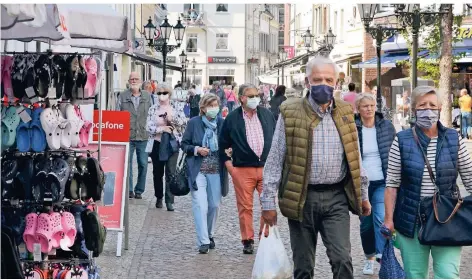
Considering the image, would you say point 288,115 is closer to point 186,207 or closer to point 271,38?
point 186,207

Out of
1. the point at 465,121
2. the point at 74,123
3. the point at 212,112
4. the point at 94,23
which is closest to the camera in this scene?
the point at 74,123

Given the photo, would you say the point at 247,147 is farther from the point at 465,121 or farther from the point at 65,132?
the point at 465,121

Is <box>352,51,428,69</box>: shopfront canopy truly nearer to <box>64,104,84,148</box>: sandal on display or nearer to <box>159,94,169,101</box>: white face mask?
<box>159,94,169,101</box>: white face mask

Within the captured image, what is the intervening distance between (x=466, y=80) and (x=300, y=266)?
33.5m

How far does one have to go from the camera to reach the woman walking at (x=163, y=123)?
15.5 meters

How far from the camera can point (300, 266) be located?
280 inches

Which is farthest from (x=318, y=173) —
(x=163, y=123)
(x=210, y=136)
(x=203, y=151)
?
(x=163, y=123)

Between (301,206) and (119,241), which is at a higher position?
(301,206)

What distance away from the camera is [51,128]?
8.11 metres

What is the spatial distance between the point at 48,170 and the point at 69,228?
0.45 metres

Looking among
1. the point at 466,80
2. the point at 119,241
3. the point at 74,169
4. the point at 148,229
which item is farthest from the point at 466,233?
the point at 466,80

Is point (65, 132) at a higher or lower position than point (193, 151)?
higher

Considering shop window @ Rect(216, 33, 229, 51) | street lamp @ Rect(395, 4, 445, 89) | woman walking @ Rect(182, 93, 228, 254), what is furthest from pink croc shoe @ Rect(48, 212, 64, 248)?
shop window @ Rect(216, 33, 229, 51)

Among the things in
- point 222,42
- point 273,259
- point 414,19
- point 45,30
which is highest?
point 222,42
